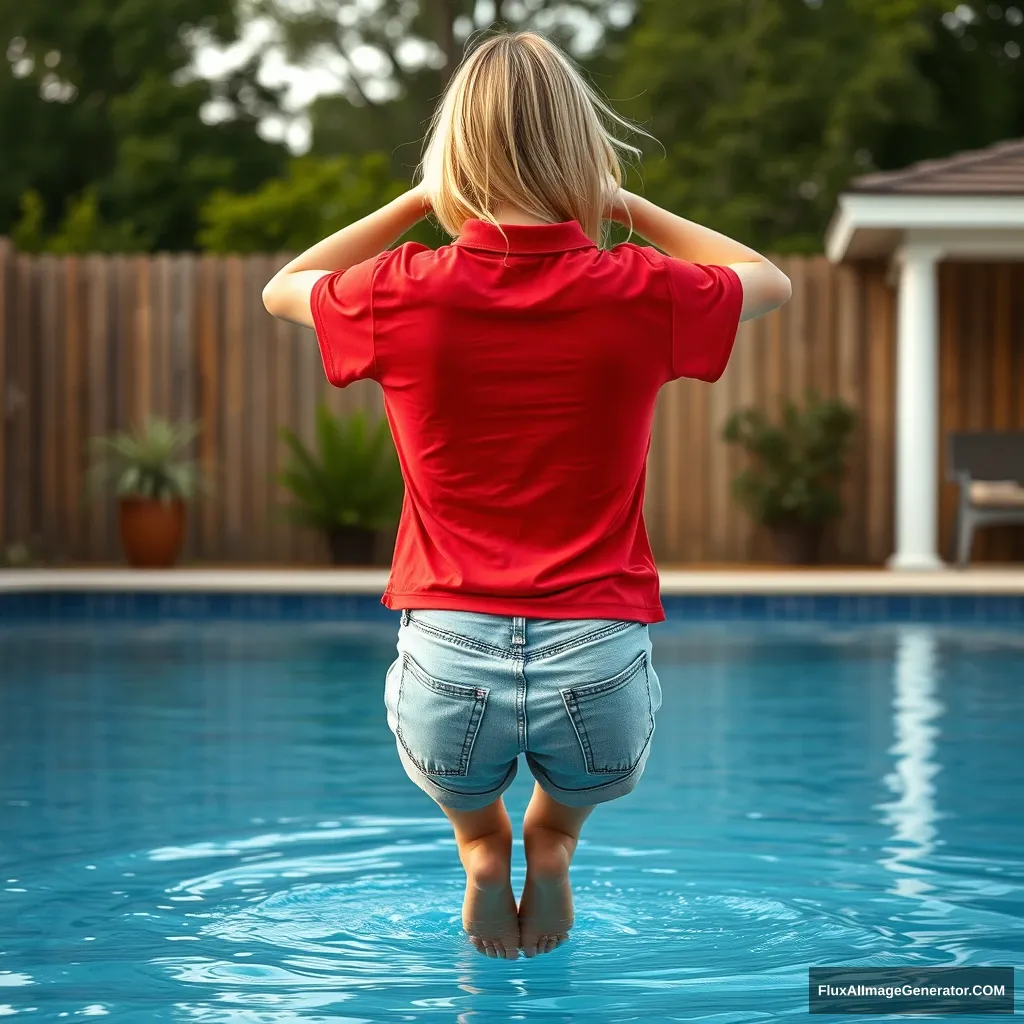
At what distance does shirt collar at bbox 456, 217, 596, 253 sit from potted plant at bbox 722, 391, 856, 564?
9481mm

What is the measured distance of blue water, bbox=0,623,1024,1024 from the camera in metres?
2.70

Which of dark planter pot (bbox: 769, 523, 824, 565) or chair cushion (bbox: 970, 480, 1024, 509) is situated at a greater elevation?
chair cushion (bbox: 970, 480, 1024, 509)

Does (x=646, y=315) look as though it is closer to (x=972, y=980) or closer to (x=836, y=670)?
(x=972, y=980)

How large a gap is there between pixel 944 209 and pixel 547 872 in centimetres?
910

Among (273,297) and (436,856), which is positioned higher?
(273,297)

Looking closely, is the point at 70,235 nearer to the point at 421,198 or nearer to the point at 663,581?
the point at 663,581

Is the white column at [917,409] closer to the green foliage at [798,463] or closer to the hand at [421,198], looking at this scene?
the green foliage at [798,463]

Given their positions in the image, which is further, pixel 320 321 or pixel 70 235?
pixel 70 235

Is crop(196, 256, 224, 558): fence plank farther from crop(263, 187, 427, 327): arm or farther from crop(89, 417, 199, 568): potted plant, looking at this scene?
crop(263, 187, 427, 327): arm

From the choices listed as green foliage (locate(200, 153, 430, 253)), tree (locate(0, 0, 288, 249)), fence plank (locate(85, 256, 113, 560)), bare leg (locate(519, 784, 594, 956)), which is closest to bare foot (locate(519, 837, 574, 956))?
bare leg (locate(519, 784, 594, 956))

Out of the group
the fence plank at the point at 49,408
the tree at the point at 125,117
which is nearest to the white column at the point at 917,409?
the fence plank at the point at 49,408

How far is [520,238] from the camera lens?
2146 mm

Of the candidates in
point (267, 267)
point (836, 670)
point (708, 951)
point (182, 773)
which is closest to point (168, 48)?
point (267, 267)

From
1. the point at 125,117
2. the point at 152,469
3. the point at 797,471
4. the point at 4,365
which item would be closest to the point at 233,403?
the point at 152,469
